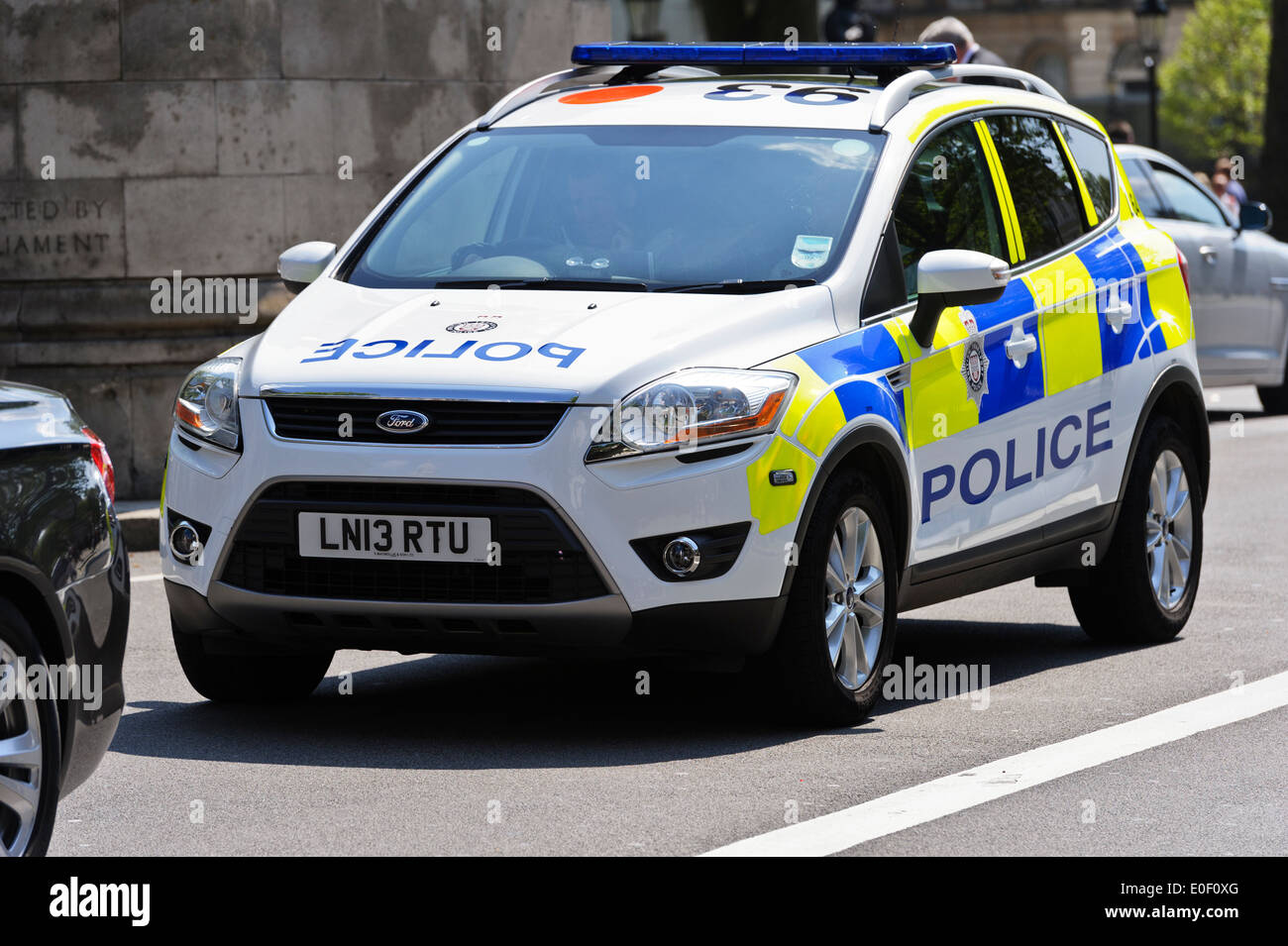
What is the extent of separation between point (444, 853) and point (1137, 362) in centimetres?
402

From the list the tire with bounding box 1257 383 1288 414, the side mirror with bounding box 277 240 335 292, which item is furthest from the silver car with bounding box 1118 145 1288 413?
the side mirror with bounding box 277 240 335 292

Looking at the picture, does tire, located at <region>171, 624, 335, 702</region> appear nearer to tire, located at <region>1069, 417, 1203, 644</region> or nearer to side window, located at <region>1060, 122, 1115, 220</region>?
tire, located at <region>1069, 417, 1203, 644</region>

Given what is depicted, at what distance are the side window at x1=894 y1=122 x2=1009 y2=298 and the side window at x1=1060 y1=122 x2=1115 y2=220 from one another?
0.89 meters

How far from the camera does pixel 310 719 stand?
729cm

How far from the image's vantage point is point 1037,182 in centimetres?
849

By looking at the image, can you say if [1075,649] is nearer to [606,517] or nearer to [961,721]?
[961,721]

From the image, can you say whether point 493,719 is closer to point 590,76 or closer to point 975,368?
point 975,368

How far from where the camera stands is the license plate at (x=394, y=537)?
21.2 ft

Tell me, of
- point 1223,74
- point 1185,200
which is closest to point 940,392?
point 1185,200

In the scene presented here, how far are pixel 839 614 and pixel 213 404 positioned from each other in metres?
1.85

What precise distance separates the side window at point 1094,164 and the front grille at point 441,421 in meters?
3.16

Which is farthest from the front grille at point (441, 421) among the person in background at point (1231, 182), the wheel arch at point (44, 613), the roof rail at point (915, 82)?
the person in background at point (1231, 182)

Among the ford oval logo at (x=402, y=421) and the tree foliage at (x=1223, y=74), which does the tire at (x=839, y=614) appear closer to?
the ford oval logo at (x=402, y=421)
